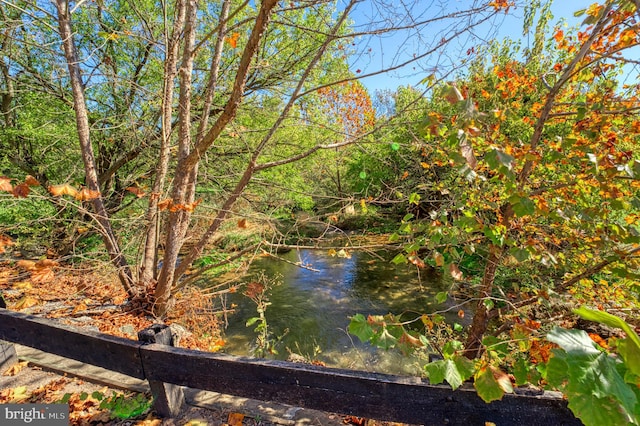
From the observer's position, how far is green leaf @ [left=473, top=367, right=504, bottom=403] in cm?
120

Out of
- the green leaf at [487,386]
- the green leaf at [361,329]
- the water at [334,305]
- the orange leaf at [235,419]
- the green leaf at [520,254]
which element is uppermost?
the green leaf at [520,254]

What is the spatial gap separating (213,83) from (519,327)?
3.69m

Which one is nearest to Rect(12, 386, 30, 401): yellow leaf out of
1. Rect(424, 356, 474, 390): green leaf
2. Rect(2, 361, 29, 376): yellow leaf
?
Rect(2, 361, 29, 376): yellow leaf

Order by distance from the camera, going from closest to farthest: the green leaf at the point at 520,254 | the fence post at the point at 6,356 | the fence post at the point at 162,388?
the green leaf at the point at 520,254 → the fence post at the point at 162,388 → the fence post at the point at 6,356

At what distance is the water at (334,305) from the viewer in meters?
5.37

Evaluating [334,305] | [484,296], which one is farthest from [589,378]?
[334,305]

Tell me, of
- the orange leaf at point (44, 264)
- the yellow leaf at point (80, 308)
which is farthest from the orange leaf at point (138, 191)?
the yellow leaf at point (80, 308)

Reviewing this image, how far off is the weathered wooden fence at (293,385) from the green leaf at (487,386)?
247 mm

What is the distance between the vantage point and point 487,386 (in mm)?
1216

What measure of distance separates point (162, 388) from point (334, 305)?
5865 millimetres

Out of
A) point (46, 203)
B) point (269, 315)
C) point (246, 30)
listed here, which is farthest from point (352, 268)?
point (46, 203)

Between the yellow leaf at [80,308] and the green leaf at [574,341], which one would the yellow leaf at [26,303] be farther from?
the green leaf at [574,341]

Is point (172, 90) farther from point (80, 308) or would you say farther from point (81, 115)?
point (80, 308)

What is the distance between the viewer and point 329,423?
2010 mm
